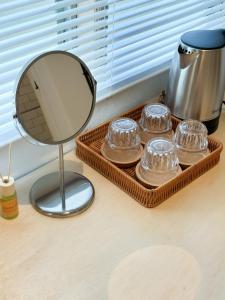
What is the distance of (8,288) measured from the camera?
2.78 ft

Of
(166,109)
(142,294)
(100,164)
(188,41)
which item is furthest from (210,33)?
(142,294)

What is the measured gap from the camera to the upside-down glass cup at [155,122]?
122 centimetres

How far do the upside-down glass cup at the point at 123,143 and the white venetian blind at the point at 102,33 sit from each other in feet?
0.46

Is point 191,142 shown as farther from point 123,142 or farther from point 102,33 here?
point 102,33

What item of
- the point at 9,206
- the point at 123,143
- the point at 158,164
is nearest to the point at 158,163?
the point at 158,164

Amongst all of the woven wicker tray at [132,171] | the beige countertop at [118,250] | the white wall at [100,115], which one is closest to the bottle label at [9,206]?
the beige countertop at [118,250]

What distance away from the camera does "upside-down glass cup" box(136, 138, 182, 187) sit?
107cm

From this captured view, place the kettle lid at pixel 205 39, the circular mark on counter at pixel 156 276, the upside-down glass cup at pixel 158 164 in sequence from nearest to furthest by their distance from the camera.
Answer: the circular mark on counter at pixel 156 276 → the upside-down glass cup at pixel 158 164 → the kettle lid at pixel 205 39

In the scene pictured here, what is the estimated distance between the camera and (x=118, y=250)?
3.08ft

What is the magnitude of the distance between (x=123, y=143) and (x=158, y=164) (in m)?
0.12

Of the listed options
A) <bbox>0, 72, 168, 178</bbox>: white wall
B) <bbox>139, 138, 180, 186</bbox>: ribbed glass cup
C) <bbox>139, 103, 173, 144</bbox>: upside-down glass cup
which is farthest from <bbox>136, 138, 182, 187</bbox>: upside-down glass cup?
<bbox>0, 72, 168, 178</bbox>: white wall

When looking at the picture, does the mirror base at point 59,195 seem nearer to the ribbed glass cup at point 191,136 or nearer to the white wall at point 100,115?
the white wall at point 100,115

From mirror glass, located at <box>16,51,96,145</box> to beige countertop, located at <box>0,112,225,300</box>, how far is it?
0.64 ft

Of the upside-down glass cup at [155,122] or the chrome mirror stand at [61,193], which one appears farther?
the upside-down glass cup at [155,122]
